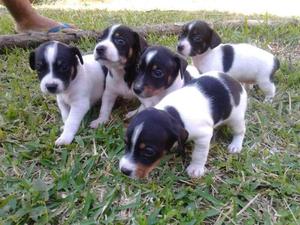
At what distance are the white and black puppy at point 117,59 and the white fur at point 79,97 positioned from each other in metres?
0.14

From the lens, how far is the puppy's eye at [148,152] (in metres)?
3.01

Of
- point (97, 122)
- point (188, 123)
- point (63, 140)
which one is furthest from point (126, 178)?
point (97, 122)

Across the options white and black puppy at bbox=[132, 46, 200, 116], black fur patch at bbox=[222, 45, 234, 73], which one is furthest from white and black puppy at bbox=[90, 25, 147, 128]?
black fur patch at bbox=[222, 45, 234, 73]

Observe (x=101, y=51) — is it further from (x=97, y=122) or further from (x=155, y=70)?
(x=97, y=122)

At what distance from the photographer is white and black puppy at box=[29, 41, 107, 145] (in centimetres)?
385

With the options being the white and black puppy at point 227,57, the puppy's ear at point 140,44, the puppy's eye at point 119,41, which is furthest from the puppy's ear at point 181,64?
the white and black puppy at point 227,57

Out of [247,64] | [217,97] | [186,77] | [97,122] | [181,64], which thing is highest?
[181,64]

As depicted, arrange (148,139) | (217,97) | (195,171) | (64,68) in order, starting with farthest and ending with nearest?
(64,68) < (217,97) < (195,171) < (148,139)

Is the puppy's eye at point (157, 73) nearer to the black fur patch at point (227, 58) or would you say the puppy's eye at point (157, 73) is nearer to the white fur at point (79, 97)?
the white fur at point (79, 97)

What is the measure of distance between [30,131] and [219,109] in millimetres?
1626

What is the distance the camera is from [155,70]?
3.85 m

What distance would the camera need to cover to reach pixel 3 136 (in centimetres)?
384

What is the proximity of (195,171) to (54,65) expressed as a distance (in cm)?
148

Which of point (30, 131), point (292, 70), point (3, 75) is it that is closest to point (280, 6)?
point (292, 70)
